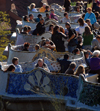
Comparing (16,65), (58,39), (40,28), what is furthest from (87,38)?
(16,65)

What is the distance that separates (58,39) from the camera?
11.2 metres

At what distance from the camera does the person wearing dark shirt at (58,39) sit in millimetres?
11023

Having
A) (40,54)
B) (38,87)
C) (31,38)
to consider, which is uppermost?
(31,38)

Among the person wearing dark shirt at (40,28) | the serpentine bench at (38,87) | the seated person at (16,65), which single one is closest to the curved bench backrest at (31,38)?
the person wearing dark shirt at (40,28)

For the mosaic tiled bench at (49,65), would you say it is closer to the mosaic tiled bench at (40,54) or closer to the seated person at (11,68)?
the mosaic tiled bench at (40,54)

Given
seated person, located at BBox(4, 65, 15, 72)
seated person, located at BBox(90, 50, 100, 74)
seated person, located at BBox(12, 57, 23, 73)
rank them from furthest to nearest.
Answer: seated person, located at BBox(12, 57, 23, 73), seated person, located at BBox(4, 65, 15, 72), seated person, located at BBox(90, 50, 100, 74)

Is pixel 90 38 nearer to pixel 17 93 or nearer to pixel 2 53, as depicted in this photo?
pixel 17 93

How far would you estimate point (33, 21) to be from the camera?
50.5 feet

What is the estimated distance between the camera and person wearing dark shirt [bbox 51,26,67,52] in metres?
11.0

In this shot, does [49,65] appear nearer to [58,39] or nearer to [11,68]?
[11,68]

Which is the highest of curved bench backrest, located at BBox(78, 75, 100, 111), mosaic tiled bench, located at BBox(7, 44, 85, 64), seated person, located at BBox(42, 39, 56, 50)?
seated person, located at BBox(42, 39, 56, 50)

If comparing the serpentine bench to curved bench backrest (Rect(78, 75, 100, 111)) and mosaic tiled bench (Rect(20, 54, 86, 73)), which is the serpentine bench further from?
mosaic tiled bench (Rect(20, 54, 86, 73))

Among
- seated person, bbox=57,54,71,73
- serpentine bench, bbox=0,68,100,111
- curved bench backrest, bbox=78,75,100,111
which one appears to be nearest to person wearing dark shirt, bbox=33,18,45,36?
seated person, bbox=57,54,71,73

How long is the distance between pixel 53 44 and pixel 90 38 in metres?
1.31
